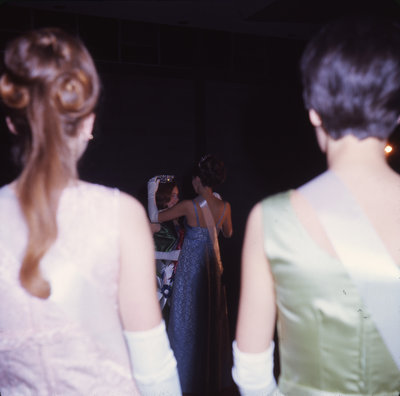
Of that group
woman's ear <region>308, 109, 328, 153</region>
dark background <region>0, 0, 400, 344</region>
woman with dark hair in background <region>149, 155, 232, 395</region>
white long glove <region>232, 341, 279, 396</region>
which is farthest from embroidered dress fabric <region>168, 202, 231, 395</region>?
woman's ear <region>308, 109, 328, 153</region>

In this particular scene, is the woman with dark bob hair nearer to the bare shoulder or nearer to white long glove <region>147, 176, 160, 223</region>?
the bare shoulder

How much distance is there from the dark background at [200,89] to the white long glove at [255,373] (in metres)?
3.34

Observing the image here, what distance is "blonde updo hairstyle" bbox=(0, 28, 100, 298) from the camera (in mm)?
852

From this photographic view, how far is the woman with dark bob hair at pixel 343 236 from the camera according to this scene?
2.78ft

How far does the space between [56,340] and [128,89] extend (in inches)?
154

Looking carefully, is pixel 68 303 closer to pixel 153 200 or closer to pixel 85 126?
pixel 85 126

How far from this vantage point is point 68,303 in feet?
2.93

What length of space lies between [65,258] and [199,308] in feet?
7.66

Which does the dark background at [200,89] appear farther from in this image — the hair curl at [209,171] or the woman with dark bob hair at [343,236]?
the woman with dark bob hair at [343,236]

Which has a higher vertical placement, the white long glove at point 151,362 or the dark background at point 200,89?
the dark background at point 200,89

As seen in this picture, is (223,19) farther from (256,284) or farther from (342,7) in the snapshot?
(256,284)

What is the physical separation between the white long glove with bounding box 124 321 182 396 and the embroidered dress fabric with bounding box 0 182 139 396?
4 cm

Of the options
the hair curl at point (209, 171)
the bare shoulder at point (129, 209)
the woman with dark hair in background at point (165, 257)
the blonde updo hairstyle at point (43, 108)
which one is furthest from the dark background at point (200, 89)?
the bare shoulder at point (129, 209)

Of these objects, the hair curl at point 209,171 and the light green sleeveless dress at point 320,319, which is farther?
the hair curl at point 209,171
